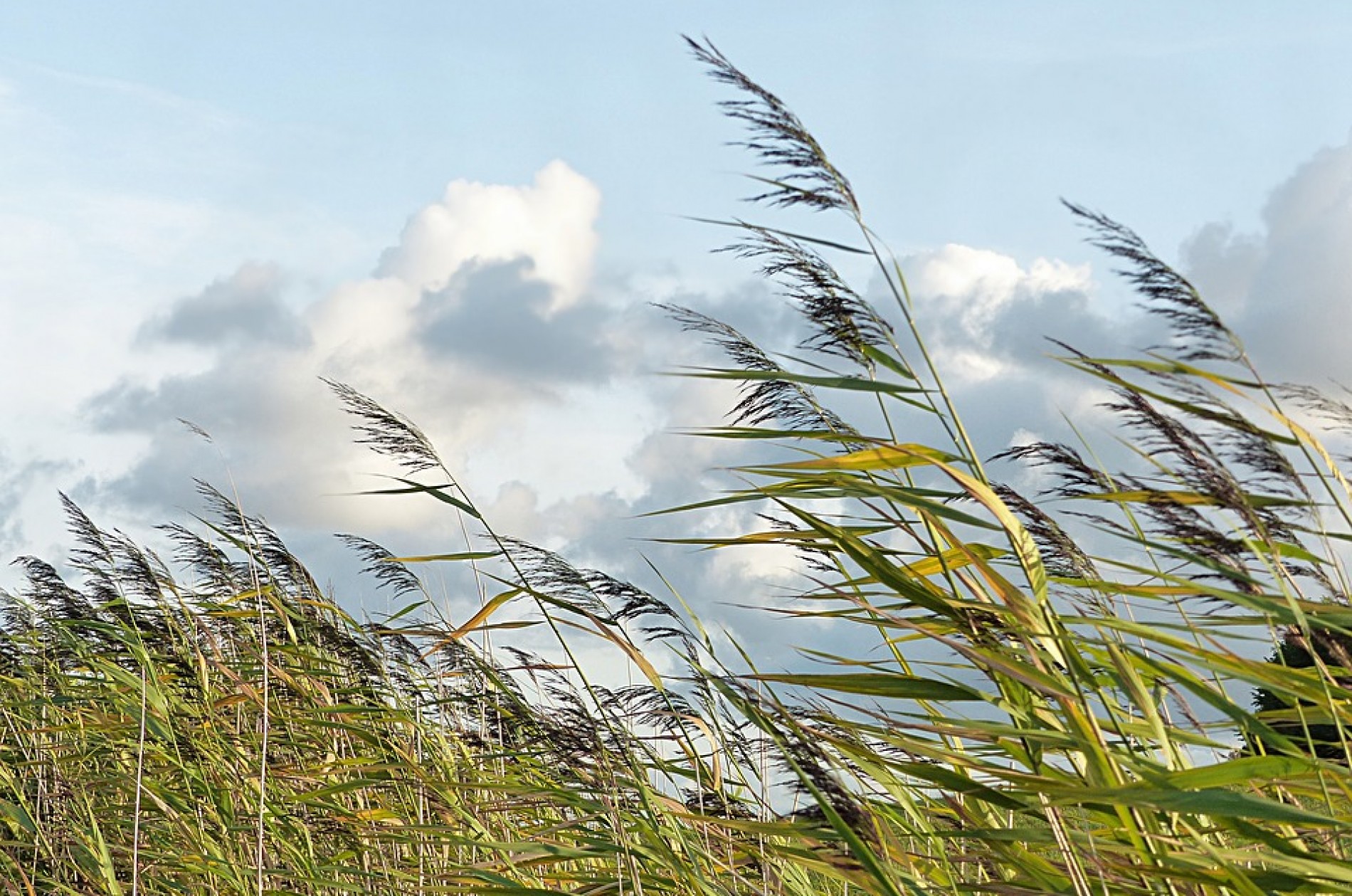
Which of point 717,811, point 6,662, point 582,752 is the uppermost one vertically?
point 6,662

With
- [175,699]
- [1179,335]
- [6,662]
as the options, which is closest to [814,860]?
[1179,335]

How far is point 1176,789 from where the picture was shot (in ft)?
5.25

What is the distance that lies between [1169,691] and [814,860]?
73cm

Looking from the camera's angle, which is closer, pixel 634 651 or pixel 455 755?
pixel 634 651

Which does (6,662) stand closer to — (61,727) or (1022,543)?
(61,727)

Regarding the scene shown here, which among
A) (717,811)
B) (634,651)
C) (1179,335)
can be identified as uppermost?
(1179,335)

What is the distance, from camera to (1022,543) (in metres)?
1.84

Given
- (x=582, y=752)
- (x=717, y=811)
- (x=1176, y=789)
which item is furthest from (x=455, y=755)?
(x=1176, y=789)

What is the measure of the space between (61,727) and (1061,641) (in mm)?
3616

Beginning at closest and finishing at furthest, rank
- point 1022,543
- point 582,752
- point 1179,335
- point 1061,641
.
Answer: point 1061,641 → point 1022,543 → point 1179,335 → point 582,752

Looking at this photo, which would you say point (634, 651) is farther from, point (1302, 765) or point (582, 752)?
point (1302, 765)

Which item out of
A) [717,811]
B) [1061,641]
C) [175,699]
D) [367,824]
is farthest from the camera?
[175,699]

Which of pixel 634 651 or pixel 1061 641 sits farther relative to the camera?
pixel 634 651

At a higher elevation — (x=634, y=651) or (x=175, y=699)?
(x=175, y=699)
